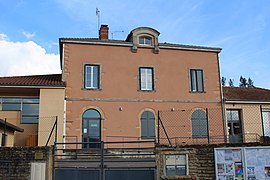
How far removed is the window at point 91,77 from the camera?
2139 centimetres

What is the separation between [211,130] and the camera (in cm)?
2231

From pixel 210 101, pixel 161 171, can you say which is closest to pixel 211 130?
pixel 210 101

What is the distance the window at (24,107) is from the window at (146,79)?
23.2 feet

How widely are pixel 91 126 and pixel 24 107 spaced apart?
15.1 ft

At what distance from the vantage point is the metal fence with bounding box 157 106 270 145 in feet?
67.4

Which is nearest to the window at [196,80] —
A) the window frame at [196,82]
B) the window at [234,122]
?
the window frame at [196,82]

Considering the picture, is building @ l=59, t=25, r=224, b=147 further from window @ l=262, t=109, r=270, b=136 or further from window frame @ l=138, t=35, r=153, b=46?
window @ l=262, t=109, r=270, b=136

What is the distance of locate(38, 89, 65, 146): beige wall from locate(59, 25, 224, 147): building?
1.70 feet

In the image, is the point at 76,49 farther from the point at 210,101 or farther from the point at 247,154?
the point at 247,154

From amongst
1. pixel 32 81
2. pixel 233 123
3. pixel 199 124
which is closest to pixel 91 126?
pixel 32 81

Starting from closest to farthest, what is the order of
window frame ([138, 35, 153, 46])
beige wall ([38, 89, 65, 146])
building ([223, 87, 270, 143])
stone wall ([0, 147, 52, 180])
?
stone wall ([0, 147, 52, 180]) < beige wall ([38, 89, 65, 146]) < window frame ([138, 35, 153, 46]) < building ([223, 87, 270, 143])

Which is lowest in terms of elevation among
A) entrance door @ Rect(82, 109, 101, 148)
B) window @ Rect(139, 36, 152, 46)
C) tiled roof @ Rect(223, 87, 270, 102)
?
entrance door @ Rect(82, 109, 101, 148)

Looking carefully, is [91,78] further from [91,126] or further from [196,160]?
[196,160]

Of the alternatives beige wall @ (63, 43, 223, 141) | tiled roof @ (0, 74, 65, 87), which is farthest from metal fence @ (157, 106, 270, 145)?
tiled roof @ (0, 74, 65, 87)
